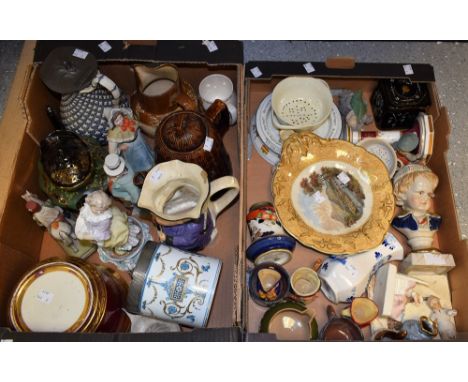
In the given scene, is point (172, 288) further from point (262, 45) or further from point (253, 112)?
point (262, 45)

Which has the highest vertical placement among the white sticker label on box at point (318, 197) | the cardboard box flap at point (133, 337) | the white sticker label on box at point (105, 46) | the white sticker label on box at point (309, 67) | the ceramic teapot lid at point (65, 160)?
the white sticker label on box at point (105, 46)

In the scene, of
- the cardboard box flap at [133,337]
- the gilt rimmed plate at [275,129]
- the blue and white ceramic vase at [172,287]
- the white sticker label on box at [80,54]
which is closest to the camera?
the cardboard box flap at [133,337]

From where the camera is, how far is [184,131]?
975mm

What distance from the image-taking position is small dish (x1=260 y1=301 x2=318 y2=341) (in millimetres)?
980

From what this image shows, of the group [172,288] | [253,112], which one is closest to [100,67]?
[253,112]

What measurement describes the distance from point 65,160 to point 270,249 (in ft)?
1.69

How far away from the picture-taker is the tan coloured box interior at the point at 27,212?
99cm

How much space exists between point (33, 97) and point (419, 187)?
3.17 ft

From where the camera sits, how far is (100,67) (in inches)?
45.1

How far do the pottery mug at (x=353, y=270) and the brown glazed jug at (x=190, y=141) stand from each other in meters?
0.36

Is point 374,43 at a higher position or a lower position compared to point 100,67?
higher

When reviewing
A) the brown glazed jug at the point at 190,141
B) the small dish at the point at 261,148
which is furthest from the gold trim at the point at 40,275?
the small dish at the point at 261,148

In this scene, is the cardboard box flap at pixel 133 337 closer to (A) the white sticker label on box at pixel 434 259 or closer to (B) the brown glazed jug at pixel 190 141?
(B) the brown glazed jug at pixel 190 141

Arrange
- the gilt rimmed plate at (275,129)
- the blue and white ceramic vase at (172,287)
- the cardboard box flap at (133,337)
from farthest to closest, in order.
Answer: the gilt rimmed plate at (275,129) → the blue and white ceramic vase at (172,287) → the cardboard box flap at (133,337)
